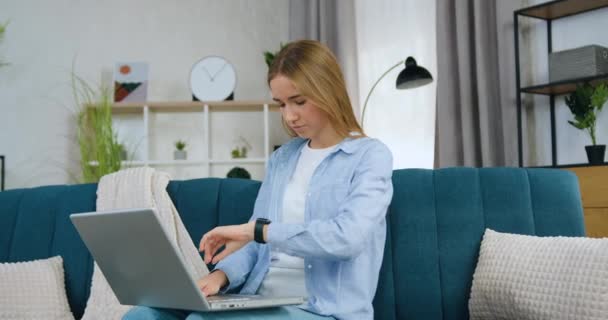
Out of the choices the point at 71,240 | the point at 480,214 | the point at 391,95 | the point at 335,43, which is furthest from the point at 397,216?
the point at 335,43

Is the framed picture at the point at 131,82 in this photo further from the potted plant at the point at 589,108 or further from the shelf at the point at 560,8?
the potted plant at the point at 589,108

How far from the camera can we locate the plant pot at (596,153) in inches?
110

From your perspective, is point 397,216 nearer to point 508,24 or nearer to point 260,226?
point 260,226

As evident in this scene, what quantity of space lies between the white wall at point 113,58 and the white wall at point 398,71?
799 millimetres

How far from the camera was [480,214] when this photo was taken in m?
1.90

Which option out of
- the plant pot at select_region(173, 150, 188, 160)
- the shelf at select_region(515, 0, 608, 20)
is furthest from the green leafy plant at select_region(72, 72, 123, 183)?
the shelf at select_region(515, 0, 608, 20)

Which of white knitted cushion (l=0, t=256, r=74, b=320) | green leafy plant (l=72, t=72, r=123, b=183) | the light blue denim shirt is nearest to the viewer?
the light blue denim shirt

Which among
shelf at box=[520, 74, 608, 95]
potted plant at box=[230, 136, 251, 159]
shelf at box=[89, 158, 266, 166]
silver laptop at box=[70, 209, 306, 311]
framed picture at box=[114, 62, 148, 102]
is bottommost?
silver laptop at box=[70, 209, 306, 311]

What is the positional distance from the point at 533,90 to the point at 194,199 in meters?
1.75

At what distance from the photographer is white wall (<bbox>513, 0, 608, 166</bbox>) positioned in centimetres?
312

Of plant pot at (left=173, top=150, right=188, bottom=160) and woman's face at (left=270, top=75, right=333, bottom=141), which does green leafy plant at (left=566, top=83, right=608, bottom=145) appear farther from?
plant pot at (left=173, top=150, right=188, bottom=160)

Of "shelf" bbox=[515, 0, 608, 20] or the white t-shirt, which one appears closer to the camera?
the white t-shirt

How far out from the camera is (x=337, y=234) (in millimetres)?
1438

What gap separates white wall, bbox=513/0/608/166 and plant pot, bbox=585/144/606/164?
0.27 m
